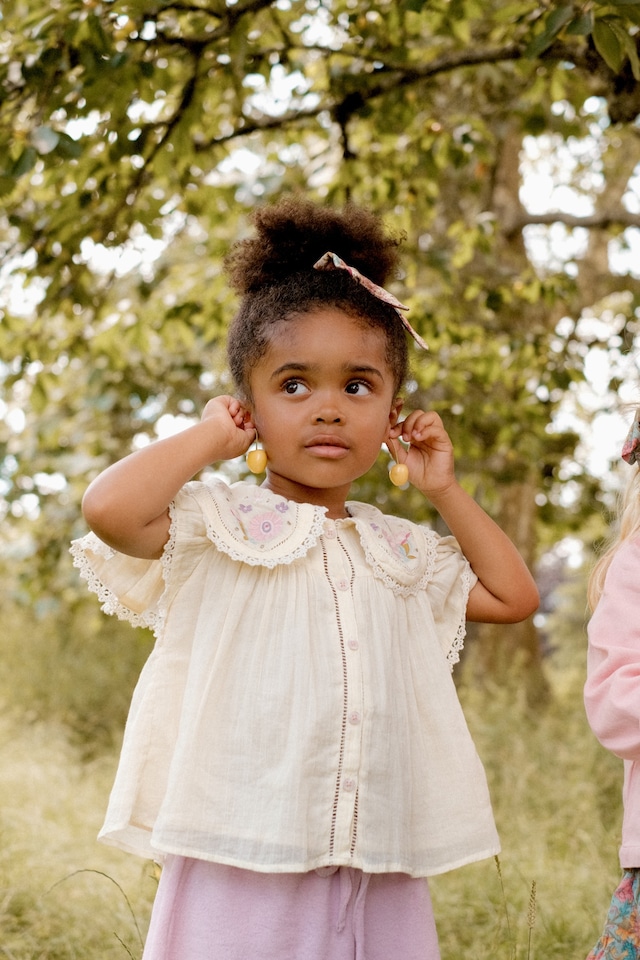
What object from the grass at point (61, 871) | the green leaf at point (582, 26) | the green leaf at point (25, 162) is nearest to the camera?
the green leaf at point (582, 26)

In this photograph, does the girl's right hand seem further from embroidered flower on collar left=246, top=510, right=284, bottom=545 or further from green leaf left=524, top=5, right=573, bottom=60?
green leaf left=524, top=5, right=573, bottom=60

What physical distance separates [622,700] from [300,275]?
3.37 ft

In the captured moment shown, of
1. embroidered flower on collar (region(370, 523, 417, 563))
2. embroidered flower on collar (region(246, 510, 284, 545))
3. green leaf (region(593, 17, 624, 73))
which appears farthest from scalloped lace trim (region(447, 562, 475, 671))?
green leaf (region(593, 17, 624, 73))

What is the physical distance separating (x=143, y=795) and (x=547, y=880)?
7.77 ft

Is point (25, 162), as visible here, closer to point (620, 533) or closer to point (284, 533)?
point (284, 533)

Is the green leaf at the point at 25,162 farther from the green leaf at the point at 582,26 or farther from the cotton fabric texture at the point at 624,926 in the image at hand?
the cotton fabric texture at the point at 624,926

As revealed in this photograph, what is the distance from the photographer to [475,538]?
7.45ft

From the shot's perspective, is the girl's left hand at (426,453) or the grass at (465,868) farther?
the grass at (465,868)

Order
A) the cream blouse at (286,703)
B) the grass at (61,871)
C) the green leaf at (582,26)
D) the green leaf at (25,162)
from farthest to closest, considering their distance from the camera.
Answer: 1. the grass at (61,871)
2. the green leaf at (25,162)
3. the green leaf at (582,26)
4. the cream blouse at (286,703)

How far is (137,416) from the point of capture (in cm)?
596

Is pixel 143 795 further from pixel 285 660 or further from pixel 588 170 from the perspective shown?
pixel 588 170

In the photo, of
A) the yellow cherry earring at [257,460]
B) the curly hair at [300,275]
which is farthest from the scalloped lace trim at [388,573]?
the curly hair at [300,275]

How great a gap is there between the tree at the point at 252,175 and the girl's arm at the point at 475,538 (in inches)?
38.4

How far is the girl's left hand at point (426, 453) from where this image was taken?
2285mm
